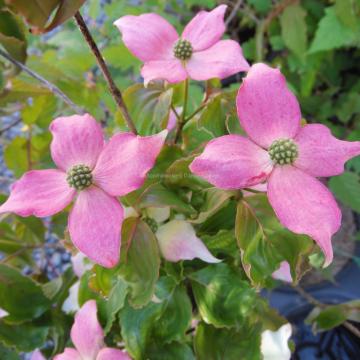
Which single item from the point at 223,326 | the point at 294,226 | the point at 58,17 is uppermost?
the point at 58,17

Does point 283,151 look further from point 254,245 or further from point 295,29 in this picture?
point 295,29

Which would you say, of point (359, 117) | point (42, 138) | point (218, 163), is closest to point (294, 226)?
point (218, 163)

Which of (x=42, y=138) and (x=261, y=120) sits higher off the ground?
(x=261, y=120)

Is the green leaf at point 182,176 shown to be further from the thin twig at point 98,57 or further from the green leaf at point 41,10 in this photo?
the green leaf at point 41,10

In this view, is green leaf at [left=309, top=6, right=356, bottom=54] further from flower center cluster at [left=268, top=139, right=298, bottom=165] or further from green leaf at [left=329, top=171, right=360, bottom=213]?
flower center cluster at [left=268, top=139, right=298, bottom=165]

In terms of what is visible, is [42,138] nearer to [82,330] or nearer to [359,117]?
[82,330]

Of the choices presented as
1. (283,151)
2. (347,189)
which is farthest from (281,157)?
(347,189)
